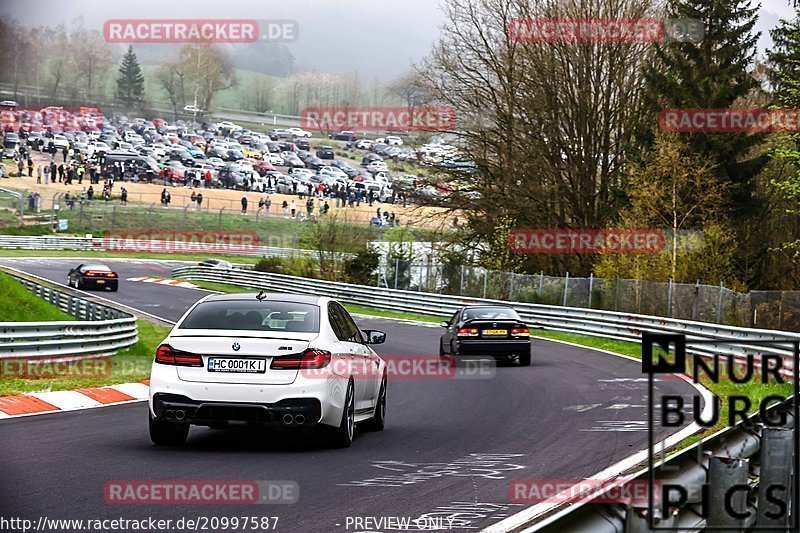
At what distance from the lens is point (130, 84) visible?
149375 mm

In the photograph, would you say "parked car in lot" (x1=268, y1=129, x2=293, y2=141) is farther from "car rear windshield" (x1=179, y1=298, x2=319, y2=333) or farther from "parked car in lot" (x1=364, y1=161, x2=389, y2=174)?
"car rear windshield" (x1=179, y1=298, x2=319, y2=333)

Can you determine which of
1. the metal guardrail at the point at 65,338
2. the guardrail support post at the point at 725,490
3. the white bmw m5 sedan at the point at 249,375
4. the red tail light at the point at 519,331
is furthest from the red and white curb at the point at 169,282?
the guardrail support post at the point at 725,490

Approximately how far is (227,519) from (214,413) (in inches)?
126

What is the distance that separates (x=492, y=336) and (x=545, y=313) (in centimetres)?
1371

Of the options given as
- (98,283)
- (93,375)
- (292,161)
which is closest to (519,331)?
(93,375)

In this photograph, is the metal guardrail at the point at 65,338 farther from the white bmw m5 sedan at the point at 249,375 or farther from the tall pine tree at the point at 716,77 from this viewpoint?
the tall pine tree at the point at 716,77

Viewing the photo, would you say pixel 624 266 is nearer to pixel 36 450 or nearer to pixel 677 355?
pixel 36 450

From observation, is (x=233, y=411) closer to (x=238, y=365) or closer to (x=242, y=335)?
(x=238, y=365)

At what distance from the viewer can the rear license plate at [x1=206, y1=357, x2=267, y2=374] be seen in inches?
434

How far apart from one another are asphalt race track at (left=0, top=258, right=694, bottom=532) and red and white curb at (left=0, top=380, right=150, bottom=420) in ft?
1.66

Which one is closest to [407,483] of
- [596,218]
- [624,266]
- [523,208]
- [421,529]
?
[421,529]

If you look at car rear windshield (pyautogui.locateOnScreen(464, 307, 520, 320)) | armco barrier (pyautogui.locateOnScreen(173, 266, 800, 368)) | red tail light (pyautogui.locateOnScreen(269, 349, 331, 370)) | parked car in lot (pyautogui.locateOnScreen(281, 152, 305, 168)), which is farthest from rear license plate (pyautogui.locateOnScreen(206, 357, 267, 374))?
parked car in lot (pyautogui.locateOnScreen(281, 152, 305, 168))

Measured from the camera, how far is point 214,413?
10922mm

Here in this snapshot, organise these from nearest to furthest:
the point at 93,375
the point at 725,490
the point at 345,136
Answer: the point at 725,490 → the point at 93,375 → the point at 345,136
